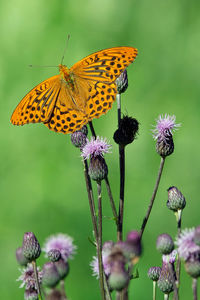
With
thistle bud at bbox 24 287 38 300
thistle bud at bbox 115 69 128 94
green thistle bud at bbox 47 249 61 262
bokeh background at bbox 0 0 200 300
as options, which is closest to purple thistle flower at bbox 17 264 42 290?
thistle bud at bbox 24 287 38 300

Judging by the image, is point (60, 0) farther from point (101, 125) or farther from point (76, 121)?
point (76, 121)

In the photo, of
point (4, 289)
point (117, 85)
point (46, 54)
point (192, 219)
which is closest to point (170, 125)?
point (117, 85)

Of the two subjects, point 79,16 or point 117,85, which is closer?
point 117,85

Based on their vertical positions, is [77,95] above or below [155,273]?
above

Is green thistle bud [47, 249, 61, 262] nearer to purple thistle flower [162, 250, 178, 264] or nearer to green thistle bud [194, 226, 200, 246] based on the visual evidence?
purple thistle flower [162, 250, 178, 264]

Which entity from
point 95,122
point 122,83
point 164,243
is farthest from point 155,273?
point 95,122

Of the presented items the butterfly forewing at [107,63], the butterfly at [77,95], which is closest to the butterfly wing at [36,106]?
the butterfly at [77,95]

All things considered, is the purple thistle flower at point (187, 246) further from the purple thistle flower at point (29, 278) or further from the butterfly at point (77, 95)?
the butterfly at point (77, 95)

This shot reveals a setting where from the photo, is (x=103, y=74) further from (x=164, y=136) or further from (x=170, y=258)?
(x=170, y=258)
